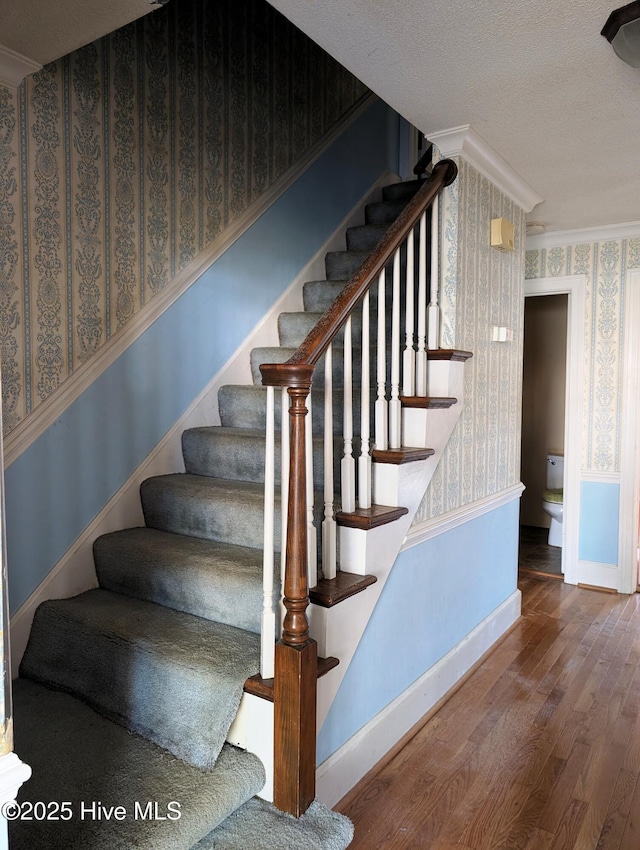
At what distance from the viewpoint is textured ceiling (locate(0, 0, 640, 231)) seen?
1.64m

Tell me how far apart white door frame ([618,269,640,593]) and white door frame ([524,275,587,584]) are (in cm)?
26

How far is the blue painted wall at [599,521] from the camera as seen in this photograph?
3904 millimetres

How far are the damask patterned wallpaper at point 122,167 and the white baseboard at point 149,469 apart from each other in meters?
0.51

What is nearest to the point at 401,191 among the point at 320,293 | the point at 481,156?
the point at 320,293

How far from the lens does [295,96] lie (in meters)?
3.39

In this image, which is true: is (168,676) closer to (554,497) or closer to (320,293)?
(320,293)

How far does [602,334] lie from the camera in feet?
12.8

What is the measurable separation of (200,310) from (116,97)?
2.95ft

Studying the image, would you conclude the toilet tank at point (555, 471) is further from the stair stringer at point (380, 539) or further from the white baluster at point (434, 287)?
the white baluster at point (434, 287)

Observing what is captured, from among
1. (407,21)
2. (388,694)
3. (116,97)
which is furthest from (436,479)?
(116,97)

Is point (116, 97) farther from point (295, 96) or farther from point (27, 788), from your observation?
point (27, 788)

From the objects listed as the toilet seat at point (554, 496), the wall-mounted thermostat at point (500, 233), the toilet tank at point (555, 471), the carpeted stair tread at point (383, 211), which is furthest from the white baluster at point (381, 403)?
the toilet tank at point (555, 471)

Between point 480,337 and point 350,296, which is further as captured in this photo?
point 480,337

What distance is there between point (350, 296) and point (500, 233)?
1284 millimetres
